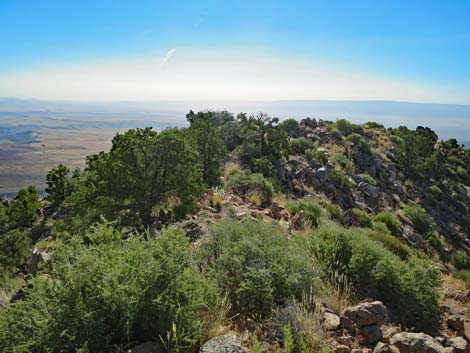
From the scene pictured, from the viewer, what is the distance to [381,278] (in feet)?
18.6

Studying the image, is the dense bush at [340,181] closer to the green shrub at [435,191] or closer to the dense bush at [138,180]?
the green shrub at [435,191]

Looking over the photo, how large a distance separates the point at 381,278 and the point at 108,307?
483 cm

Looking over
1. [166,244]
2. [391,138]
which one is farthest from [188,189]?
[391,138]

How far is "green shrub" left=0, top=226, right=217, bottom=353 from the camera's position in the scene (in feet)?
Answer: 9.27

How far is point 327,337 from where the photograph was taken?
3.76 meters

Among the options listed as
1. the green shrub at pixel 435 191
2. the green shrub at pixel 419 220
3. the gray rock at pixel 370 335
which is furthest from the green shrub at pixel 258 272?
the green shrub at pixel 435 191

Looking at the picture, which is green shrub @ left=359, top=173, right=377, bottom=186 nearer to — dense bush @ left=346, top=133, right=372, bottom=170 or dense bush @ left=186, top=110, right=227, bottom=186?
dense bush @ left=346, top=133, right=372, bottom=170

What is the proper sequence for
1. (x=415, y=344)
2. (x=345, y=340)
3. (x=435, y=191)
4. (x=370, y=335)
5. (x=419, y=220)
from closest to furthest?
(x=345, y=340), (x=415, y=344), (x=370, y=335), (x=419, y=220), (x=435, y=191)

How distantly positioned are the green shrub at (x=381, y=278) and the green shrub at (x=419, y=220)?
13.6m

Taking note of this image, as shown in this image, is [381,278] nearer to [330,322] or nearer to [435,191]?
[330,322]

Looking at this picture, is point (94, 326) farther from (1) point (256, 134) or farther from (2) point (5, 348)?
(1) point (256, 134)

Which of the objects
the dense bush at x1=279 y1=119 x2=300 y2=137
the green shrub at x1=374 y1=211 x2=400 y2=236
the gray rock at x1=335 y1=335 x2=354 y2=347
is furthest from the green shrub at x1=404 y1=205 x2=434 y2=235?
the gray rock at x1=335 y1=335 x2=354 y2=347

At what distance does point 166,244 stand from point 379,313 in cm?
312

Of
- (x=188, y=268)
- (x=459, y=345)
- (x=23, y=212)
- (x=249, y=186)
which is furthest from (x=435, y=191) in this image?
(x=23, y=212)
